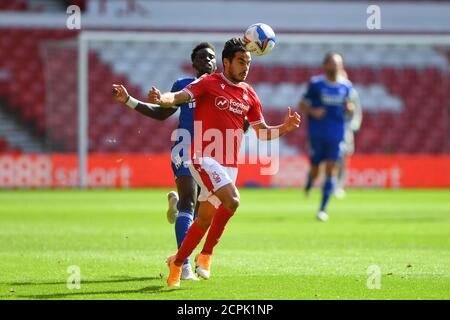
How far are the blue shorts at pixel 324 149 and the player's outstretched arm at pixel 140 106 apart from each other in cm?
828

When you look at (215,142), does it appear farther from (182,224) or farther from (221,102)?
(182,224)

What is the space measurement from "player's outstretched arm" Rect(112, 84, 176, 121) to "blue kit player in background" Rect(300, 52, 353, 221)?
830cm

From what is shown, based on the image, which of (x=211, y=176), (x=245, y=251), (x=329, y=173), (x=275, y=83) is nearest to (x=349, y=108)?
(x=329, y=173)

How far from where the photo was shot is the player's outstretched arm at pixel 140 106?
8.40 m

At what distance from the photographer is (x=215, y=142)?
29.2ft

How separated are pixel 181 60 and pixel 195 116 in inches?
967

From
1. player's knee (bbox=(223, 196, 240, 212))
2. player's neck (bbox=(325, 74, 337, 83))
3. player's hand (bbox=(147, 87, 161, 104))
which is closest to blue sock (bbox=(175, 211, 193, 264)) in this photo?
player's knee (bbox=(223, 196, 240, 212))

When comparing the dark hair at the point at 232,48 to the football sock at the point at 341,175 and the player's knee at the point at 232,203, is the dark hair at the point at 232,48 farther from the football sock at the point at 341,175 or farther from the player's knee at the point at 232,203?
the football sock at the point at 341,175

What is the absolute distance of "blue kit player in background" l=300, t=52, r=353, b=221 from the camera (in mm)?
17641

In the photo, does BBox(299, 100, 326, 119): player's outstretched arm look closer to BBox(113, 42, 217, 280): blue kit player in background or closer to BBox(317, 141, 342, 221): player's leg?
BBox(317, 141, 342, 221): player's leg

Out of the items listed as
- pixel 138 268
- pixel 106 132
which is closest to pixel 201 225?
pixel 138 268

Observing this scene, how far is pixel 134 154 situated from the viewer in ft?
95.8

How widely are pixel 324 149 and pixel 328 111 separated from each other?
686 millimetres
